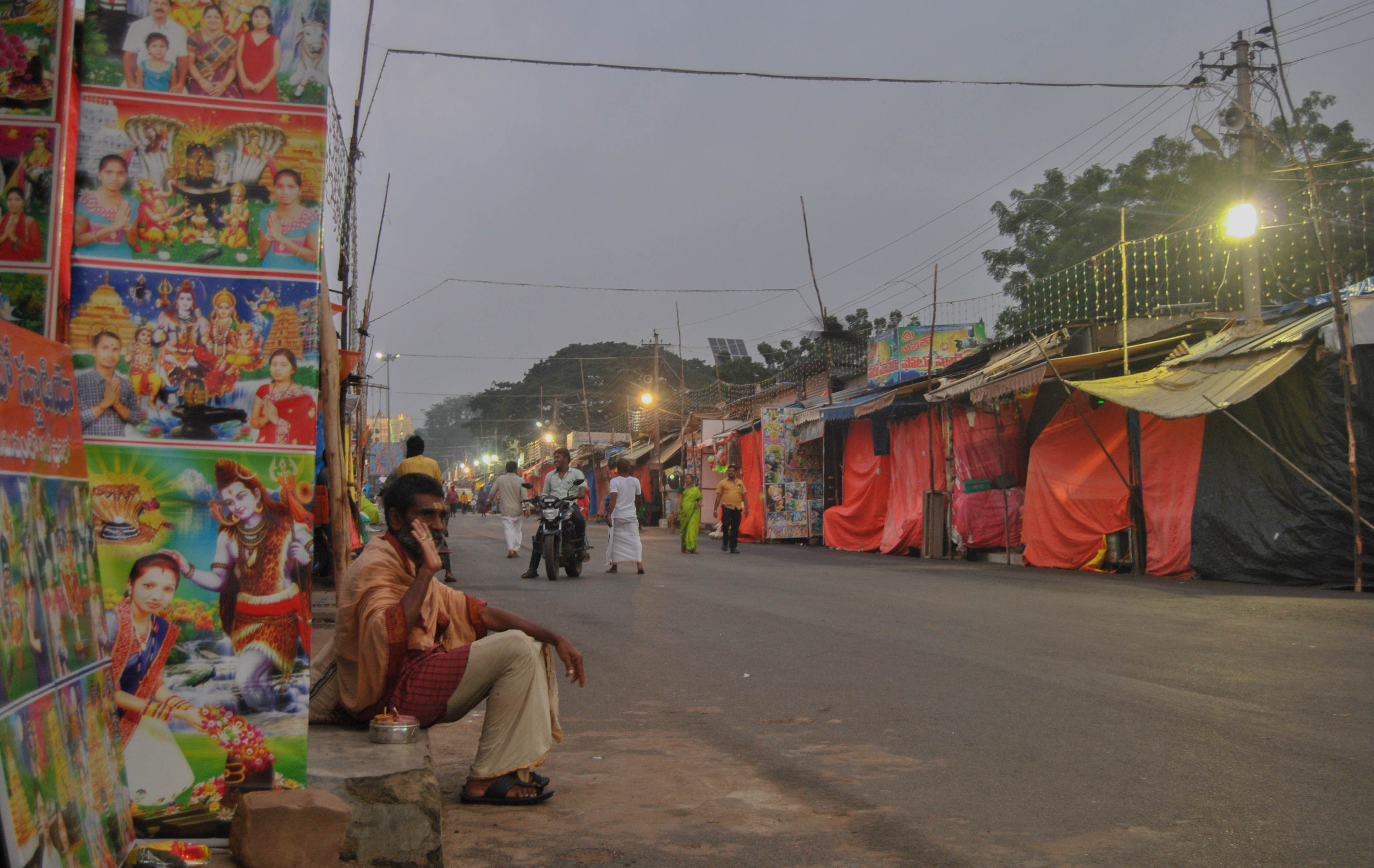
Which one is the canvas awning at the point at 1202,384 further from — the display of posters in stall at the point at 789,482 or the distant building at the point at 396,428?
the distant building at the point at 396,428

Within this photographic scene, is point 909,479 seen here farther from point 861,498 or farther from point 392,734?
point 392,734

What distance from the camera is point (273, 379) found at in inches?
122

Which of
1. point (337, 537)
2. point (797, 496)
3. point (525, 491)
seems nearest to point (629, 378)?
point (797, 496)

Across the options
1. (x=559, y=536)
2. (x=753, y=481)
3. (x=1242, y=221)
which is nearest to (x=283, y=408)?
(x=559, y=536)

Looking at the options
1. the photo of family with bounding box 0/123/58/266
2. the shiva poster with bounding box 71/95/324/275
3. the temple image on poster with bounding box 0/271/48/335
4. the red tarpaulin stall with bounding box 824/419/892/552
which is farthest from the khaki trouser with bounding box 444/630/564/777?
the red tarpaulin stall with bounding box 824/419/892/552

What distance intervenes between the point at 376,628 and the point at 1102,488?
41.4 ft

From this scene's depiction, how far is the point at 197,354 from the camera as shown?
3.05 m

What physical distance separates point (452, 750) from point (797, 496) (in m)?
A: 20.0

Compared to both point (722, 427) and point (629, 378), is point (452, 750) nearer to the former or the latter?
point (722, 427)

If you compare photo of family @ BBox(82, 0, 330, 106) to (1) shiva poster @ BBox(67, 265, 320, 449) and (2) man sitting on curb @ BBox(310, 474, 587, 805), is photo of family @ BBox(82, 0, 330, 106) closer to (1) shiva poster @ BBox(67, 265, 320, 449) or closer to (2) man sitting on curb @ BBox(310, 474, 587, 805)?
(1) shiva poster @ BBox(67, 265, 320, 449)

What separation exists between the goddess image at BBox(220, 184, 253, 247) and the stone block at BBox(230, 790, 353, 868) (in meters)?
1.52

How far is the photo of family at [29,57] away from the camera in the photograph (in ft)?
9.57

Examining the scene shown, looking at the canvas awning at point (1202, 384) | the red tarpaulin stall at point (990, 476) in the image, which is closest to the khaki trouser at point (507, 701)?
the canvas awning at point (1202, 384)

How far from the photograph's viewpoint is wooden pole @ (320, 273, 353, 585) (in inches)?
238
